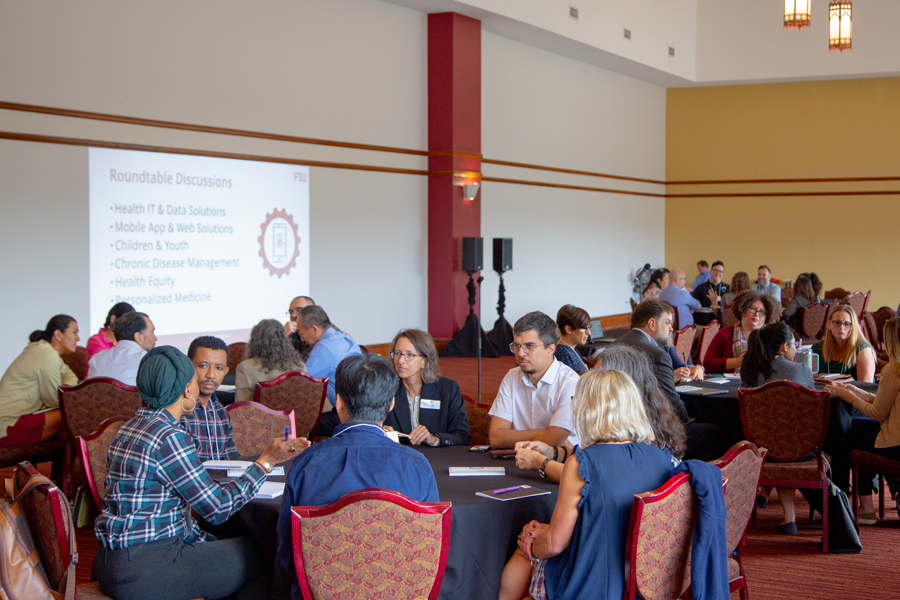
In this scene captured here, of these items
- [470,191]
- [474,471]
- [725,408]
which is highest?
[470,191]

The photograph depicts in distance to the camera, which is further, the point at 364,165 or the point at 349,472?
the point at 364,165

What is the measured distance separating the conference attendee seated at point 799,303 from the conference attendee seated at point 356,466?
897 centimetres

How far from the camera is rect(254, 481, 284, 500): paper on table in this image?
2.90 m

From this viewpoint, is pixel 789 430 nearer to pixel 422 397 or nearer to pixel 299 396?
pixel 422 397

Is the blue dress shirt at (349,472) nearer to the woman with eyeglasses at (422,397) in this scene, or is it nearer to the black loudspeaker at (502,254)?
the woman with eyeglasses at (422,397)

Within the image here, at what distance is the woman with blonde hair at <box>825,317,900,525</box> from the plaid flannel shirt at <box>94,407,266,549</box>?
342 cm

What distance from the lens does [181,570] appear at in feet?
8.77

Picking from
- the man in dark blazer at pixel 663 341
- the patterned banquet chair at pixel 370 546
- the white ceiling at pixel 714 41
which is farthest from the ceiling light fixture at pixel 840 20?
the patterned banquet chair at pixel 370 546

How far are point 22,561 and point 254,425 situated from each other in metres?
1.54

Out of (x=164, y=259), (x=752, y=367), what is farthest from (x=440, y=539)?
(x=164, y=259)

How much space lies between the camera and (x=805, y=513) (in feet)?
16.5

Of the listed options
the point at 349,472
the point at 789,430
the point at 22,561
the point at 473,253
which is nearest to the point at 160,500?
the point at 22,561

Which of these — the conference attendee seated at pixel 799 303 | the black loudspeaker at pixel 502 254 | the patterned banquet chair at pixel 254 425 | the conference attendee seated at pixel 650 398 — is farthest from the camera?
the black loudspeaker at pixel 502 254

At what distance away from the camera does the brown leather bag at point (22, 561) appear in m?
2.41
